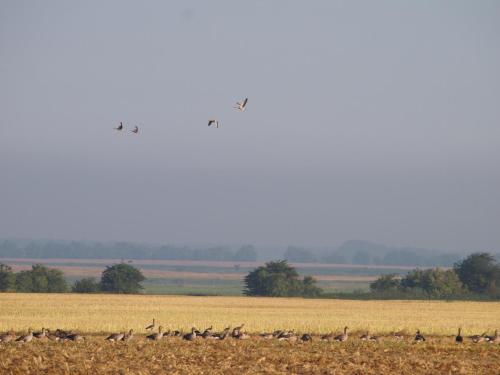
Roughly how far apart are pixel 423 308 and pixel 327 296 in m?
24.4

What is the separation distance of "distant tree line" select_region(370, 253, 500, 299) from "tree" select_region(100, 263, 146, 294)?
2148cm

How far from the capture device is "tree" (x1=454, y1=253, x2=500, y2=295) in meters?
101

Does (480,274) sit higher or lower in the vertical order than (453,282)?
higher

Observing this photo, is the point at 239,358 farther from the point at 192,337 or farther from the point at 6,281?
the point at 6,281

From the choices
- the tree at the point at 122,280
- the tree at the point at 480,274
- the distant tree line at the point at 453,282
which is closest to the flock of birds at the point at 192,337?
the distant tree line at the point at 453,282

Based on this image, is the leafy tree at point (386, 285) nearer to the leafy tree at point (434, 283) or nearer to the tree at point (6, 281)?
the leafy tree at point (434, 283)

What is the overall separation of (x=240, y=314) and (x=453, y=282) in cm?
4145

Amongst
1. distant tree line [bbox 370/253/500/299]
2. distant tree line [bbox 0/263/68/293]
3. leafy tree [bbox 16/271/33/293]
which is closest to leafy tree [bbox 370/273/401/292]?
distant tree line [bbox 370/253/500/299]

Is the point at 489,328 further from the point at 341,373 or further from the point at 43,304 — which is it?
the point at 43,304

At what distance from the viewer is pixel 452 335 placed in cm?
4759

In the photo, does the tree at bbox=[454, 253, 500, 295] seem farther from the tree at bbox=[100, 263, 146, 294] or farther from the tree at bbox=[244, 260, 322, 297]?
the tree at bbox=[100, 263, 146, 294]

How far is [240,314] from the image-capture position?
6266cm

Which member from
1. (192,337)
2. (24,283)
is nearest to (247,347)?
(192,337)

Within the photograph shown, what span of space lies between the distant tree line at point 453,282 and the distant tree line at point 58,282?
73.1 ft
